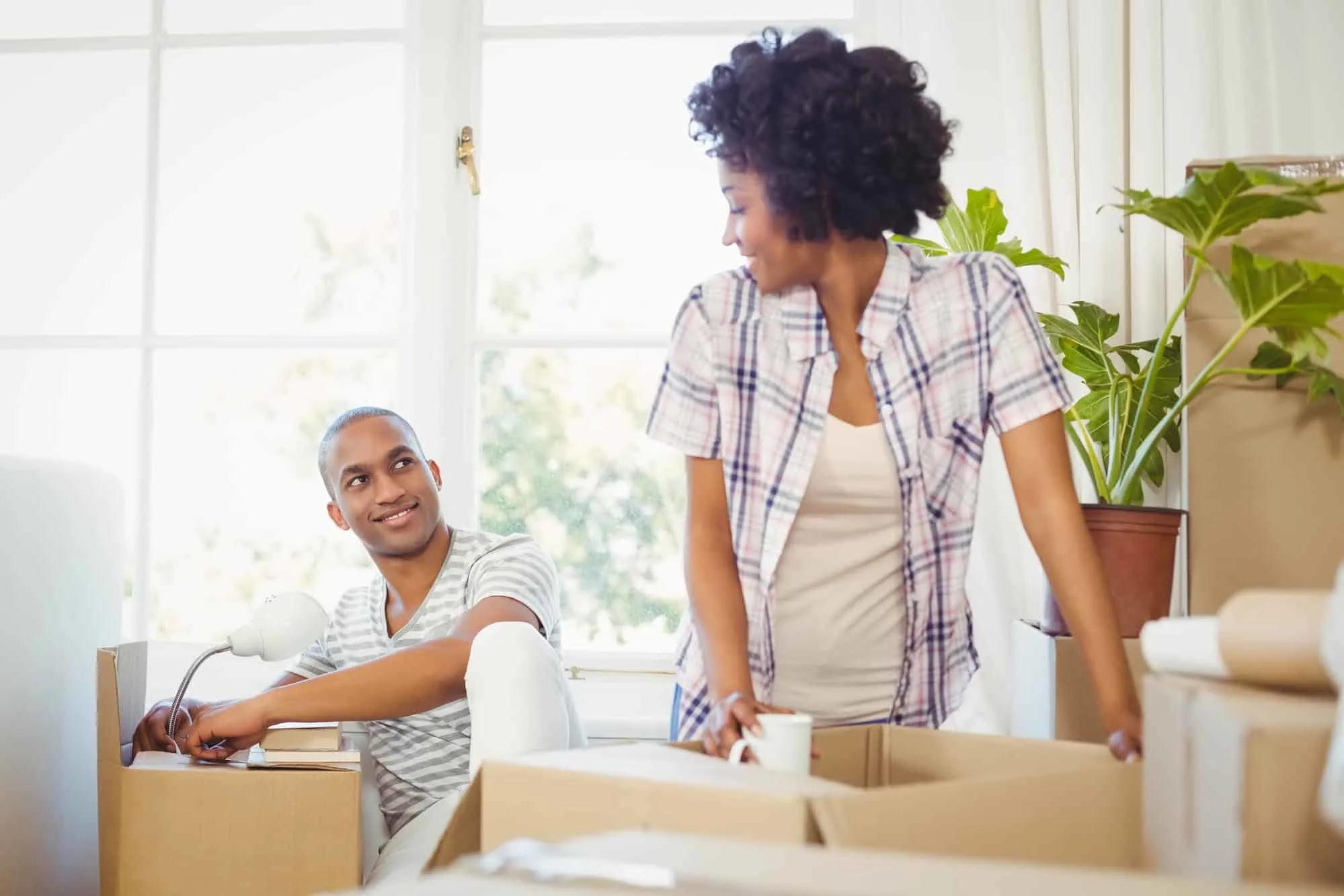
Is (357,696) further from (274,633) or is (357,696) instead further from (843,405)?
(843,405)

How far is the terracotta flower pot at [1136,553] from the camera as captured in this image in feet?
5.53

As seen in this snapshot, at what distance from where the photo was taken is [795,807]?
60 cm

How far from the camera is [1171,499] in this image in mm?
2047

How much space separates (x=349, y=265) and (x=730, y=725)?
183 centimetres

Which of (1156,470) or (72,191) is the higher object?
(72,191)

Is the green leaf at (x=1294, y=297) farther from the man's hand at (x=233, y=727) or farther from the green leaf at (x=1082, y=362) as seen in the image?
the man's hand at (x=233, y=727)

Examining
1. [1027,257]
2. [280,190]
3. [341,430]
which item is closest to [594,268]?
[280,190]

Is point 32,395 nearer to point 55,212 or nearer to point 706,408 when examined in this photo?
point 55,212

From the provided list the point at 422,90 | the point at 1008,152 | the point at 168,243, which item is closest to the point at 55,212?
the point at 168,243

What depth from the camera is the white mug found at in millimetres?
793

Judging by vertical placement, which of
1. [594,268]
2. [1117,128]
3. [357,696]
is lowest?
[357,696]

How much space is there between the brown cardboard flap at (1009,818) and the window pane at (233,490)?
1954mm

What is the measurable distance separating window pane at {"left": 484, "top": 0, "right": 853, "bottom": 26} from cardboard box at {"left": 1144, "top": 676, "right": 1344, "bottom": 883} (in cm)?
204

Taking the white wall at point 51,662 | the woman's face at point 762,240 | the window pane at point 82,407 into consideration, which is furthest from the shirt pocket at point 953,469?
the window pane at point 82,407
